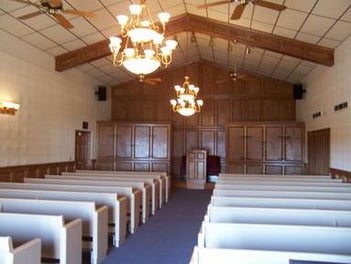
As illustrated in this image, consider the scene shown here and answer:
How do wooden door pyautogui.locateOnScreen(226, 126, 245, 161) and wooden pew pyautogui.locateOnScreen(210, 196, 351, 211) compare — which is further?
wooden door pyautogui.locateOnScreen(226, 126, 245, 161)

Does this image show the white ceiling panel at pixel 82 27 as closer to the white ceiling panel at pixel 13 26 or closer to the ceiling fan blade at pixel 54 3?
the white ceiling panel at pixel 13 26

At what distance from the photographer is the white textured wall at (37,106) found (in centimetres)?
687

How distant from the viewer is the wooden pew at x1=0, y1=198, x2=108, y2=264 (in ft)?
13.3

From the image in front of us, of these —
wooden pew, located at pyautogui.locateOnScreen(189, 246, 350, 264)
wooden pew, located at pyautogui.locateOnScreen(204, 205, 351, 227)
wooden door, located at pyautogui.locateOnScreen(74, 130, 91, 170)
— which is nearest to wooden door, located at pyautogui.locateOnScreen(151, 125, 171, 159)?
wooden door, located at pyautogui.locateOnScreen(74, 130, 91, 170)

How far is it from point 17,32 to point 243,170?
7.71 m

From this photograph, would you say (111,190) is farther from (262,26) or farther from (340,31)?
(340,31)

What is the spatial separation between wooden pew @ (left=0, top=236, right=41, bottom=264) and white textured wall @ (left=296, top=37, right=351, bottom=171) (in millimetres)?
6081

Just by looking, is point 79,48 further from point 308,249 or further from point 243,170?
point 308,249

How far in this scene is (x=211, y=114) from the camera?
12.7 meters

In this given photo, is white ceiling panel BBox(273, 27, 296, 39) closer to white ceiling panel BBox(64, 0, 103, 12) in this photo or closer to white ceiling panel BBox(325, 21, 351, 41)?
white ceiling panel BBox(325, 21, 351, 41)

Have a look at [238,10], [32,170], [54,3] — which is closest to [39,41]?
[32,170]

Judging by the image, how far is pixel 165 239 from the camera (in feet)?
17.3

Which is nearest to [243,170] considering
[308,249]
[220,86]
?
[220,86]

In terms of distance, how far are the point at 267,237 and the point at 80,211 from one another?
7.51 ft
